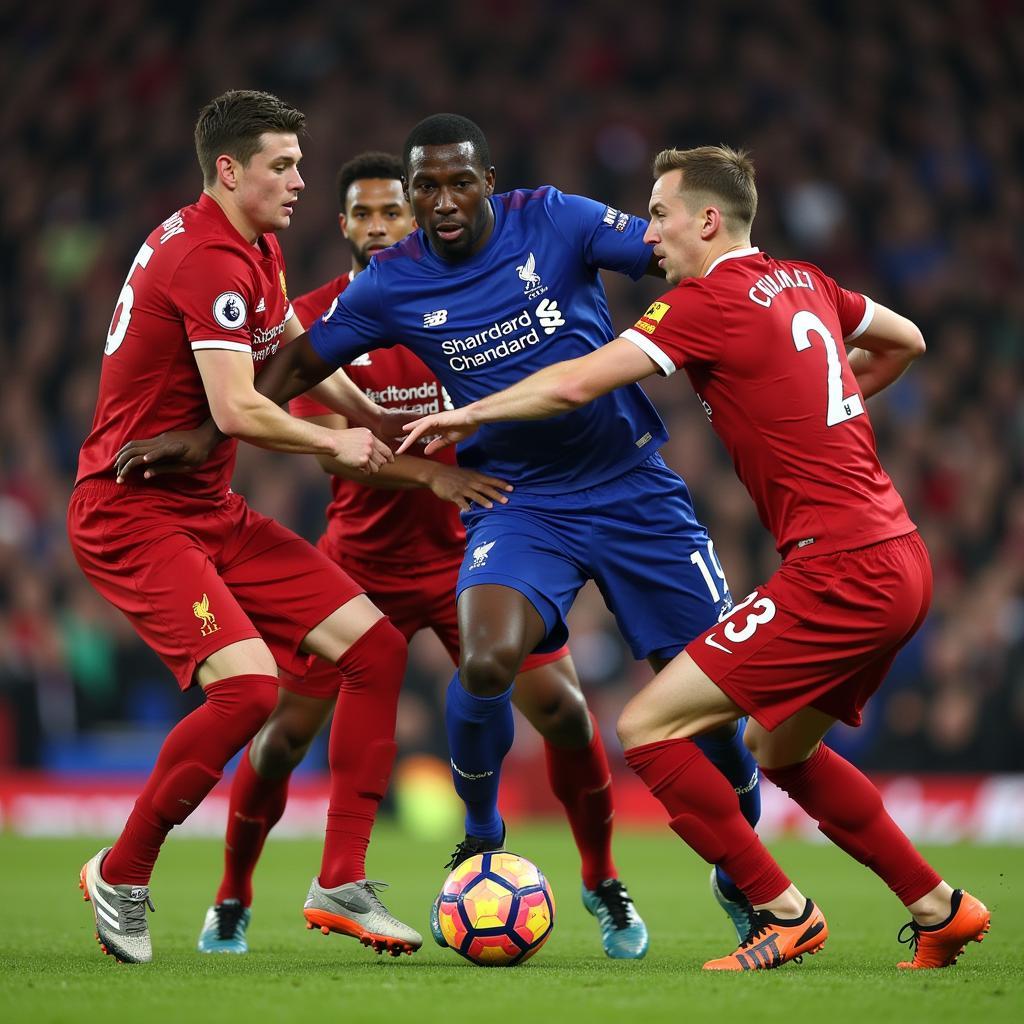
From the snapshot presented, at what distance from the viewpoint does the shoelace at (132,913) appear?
5082mm

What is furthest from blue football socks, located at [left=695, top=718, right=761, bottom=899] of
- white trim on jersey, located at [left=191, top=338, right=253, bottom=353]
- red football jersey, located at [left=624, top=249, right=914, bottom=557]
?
white trim on jersey, located at [left=191, top=338, right=253, bottom=353]

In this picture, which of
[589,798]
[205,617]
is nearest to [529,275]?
[205,617]

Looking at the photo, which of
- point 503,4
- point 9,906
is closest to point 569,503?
point 9,906

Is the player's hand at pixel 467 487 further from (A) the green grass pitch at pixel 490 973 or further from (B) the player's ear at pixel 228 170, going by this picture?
(A) the green grass pitch at pixel 490 973

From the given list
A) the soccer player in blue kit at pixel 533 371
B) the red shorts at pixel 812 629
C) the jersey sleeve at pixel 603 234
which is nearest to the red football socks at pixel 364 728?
the soccer player in blue kit at pixel 533 371

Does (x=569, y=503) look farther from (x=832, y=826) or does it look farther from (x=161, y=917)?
(x=161, y=917)

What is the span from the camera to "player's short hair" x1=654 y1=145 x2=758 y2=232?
5.15 m

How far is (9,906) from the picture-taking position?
290 inches

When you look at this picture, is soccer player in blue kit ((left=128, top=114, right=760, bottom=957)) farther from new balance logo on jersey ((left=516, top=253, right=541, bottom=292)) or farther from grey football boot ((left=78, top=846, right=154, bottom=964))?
grey football boot ((left=78, top=846, right=154, bottom=964))

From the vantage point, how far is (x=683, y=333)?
4.92 m

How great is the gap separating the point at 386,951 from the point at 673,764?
1.34 metres

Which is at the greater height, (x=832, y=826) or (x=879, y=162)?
(x=879, y=162)

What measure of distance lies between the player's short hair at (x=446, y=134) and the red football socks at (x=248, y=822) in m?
2.46

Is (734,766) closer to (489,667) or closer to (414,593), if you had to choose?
(489,667)
